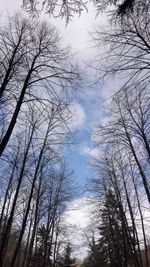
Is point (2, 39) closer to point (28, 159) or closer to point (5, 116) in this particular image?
point (5, 116)

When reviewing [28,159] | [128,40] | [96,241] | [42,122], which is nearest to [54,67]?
[128,40]

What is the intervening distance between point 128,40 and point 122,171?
1117 centimetres

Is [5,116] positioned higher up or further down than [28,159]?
further down

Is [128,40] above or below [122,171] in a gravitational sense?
below

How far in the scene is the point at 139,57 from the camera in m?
6.82

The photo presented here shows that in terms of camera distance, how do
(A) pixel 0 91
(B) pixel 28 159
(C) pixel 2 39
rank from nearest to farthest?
(A) pixel 0 91 → (C) pixel 2 39 → (B) pixel 28 159

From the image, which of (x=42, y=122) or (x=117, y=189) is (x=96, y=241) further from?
(x=42, y=122)

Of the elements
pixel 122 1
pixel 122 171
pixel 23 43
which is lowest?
pixel 122 1

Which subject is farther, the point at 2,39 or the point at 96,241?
the point at 96,241

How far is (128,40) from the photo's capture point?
7.20m

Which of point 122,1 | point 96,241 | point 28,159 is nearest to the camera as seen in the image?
point 122,1

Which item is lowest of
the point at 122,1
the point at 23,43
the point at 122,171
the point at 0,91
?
the point at 122,1

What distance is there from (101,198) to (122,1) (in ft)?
46.6

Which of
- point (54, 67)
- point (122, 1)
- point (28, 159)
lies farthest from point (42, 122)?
point (122, 1)
